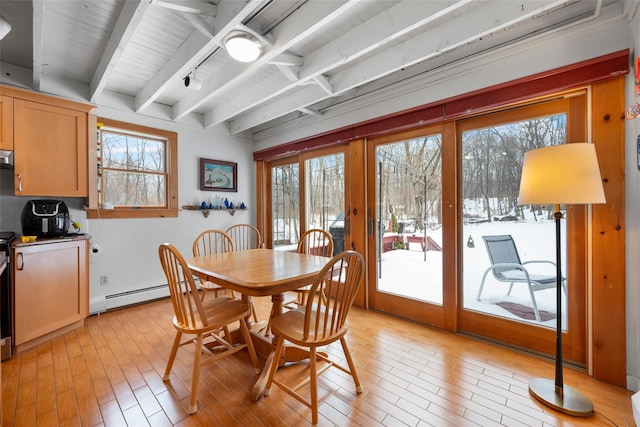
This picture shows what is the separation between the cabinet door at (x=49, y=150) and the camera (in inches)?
92.5

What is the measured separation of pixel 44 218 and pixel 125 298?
125 cm

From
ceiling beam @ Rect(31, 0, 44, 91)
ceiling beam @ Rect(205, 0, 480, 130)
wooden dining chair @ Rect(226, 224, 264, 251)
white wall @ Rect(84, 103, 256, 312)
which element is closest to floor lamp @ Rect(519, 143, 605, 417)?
ceiling beam @ Rect(205, 0, 480, 130)

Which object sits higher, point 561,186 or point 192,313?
point 561,186

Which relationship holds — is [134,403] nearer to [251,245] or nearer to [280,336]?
[280,336]

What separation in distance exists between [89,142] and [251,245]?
2444mm

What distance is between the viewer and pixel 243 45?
1902 mm

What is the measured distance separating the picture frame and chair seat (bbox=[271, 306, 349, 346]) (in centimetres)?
287

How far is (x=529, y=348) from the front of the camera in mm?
2168

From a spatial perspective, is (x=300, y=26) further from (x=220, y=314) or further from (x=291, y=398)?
(x=291, y=398)

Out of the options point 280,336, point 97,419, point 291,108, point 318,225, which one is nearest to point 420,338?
point 280,336

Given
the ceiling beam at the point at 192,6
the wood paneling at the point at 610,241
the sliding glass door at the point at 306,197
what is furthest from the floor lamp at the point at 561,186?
the ceiling beam at the point at 192,6

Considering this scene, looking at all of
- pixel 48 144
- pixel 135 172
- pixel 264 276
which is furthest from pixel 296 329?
pixel 135 172

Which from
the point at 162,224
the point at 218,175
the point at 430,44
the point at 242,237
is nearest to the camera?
the point at 430,44

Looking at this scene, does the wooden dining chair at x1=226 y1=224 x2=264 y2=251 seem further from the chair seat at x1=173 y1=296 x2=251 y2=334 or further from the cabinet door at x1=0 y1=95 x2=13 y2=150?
the cabinet door at x1=0 y1=95 x2=13 y2=150
